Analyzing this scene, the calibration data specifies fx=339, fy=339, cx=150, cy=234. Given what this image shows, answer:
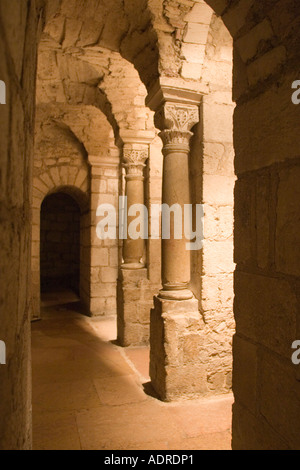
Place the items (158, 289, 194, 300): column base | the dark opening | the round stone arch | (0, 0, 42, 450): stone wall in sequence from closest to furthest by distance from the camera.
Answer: (0, 0, 42, 450): stone wall
(158, 289, 194, 300): column base
the round stone arch
the dark opening

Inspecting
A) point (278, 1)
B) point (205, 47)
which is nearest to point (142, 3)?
point (205, 47)

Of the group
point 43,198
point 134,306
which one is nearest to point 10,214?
point 134,306

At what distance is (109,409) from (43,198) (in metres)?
4.48

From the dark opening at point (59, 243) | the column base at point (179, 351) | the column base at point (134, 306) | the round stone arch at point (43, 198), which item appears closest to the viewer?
the column base at point (179, 351)

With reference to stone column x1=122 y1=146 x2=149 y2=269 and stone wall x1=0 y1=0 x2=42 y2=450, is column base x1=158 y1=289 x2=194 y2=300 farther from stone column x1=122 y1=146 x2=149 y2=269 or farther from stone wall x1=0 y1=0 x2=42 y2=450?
stone wall x1=0 y1=0 x2=42 y2=450

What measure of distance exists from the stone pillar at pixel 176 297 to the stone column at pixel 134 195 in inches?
60.5

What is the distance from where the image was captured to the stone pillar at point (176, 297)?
3.06m

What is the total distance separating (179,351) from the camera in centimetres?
307

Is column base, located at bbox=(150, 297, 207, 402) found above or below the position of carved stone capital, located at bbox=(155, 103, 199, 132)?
below

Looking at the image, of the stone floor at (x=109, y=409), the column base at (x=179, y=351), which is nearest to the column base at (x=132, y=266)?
the stone floor at (x=109, y=409)

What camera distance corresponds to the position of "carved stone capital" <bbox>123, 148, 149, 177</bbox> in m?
4.82

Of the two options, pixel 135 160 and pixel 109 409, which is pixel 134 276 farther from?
pixel 109 409

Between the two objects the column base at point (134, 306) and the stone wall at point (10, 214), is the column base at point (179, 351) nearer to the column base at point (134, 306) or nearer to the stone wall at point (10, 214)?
the column base at point (134, 306)

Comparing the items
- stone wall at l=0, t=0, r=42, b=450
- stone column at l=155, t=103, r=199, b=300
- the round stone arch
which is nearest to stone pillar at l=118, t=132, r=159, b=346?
stone column at l=155, t=103, r=199, b=300
